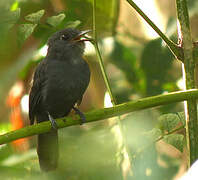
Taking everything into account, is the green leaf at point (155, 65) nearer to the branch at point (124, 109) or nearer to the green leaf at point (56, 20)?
the green leaf at point (56, 20)

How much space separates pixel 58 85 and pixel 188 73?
1.40 m

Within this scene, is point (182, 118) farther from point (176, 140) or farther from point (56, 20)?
point (56, 20)

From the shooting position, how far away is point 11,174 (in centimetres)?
161

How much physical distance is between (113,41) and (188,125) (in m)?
1.62

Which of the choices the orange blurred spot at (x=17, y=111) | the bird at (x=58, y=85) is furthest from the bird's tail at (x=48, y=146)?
the orange blurred spot at (x=17, y=111)

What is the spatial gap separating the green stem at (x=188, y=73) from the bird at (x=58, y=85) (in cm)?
121

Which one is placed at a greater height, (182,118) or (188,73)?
(188,73)

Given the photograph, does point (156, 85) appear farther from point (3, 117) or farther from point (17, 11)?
point (3, 117)

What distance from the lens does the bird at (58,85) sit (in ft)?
9.47

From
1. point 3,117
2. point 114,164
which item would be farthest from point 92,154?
point 3,117

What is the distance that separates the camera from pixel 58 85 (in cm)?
290

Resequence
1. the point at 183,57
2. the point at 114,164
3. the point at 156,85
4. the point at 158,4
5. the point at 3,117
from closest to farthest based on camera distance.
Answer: the point at 183,57
the point at 114,164
the point at 156,85
the point at 158,4
the point at 3,117

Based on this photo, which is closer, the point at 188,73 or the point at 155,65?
the point at 188,73

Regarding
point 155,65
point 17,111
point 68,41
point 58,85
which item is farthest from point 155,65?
point 17,111
